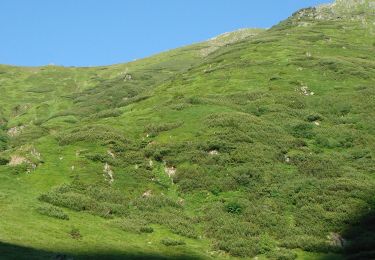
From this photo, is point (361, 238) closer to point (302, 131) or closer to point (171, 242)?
point (171, 242)

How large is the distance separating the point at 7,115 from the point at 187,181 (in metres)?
104

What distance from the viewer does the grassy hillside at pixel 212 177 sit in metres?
34.2

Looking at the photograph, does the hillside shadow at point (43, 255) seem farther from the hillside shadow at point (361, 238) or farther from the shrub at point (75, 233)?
the hillside shadow at point (361, 238)

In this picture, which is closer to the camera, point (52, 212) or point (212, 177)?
point (52, 212)

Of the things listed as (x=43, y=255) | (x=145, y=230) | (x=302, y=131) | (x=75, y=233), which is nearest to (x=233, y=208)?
(x=145, y=230)

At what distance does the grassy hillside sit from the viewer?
34250mm

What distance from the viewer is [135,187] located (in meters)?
45.2

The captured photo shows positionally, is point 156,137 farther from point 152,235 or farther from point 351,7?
point 351,7

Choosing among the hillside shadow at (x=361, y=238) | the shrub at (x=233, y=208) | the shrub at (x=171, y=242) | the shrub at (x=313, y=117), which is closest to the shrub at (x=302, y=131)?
the shrub at (x=313, y=117)

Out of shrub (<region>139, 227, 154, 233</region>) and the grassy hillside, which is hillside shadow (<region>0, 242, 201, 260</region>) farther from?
shrub (<region>139, 227, 154, 233</region>)

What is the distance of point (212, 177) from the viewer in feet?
153

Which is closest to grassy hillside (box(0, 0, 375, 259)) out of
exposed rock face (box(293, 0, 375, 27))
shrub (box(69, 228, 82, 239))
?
shrub (box(69, 228, 82, 239))

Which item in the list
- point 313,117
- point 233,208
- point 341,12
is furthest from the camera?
point 341,12

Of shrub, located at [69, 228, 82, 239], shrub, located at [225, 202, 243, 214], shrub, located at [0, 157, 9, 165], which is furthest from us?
shrub, located at [0, 157, 9, 165]
